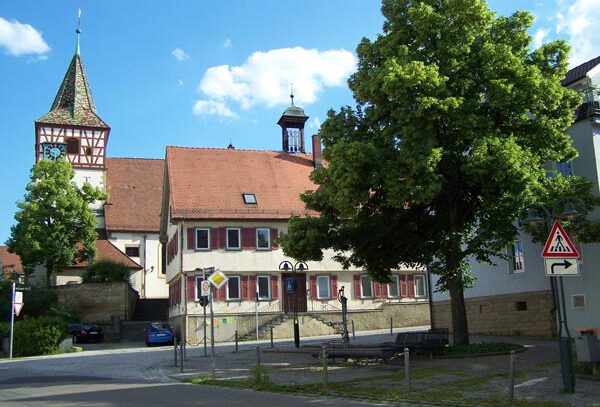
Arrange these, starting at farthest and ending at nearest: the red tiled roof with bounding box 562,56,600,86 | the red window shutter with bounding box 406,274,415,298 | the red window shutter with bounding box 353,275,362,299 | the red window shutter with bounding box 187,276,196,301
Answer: the red window shutter with bounding box 406,274,415,298 → the red window shutter with bounding box 353,275,362,299 → the red window shutter with bounding box 187,276,196,301 → the red tiled roof with bounding box 562,56,600,86

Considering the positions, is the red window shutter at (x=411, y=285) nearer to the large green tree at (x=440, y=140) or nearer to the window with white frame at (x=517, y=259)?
the window with white frame at (x=517, y=259)

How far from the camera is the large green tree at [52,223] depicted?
45438 mm

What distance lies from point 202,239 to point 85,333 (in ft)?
30.1

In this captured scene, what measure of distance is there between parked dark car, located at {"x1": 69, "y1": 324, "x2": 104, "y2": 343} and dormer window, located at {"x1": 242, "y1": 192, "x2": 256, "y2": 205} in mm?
12011

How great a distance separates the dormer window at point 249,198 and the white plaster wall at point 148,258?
17.4 m

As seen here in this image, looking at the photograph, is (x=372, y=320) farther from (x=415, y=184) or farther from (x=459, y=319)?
(x=415, y=184)

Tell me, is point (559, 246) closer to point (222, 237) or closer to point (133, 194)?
point (222, 237)

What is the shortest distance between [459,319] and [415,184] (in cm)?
495

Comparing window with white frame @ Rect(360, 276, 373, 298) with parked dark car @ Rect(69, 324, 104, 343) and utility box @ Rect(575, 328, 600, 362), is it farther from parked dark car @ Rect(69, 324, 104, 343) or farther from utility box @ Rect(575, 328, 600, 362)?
utility box @ Rect(575, 328, 600, 362)

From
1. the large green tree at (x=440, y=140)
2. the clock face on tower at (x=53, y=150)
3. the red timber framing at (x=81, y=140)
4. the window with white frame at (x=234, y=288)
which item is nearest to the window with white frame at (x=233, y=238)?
the window with white frame at (x=234, y=288)

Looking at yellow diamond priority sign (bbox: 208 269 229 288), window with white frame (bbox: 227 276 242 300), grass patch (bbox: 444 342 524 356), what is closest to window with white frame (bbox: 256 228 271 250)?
window with white frame (bbox: 227 276 242 300)

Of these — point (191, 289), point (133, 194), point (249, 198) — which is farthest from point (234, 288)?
point (133, 194)

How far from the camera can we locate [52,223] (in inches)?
1832

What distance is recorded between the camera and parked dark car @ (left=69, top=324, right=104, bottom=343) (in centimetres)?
3934
